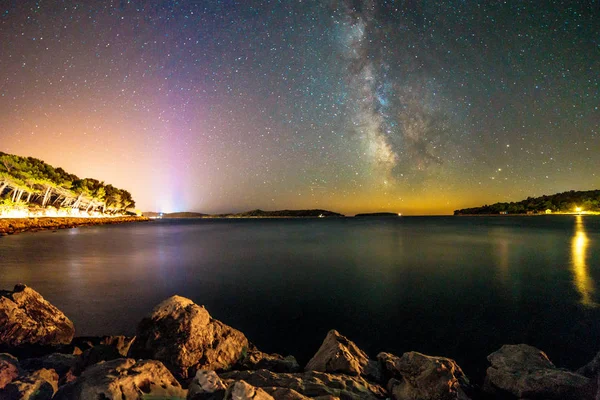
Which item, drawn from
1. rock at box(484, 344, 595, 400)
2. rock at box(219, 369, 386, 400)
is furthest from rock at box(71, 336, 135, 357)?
rock at box(484, 344, 595, 400)

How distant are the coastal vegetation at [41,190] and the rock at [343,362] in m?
66.8

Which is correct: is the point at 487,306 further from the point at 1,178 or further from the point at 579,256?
the point at 1,178

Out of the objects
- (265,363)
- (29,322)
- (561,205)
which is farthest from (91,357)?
(561,205)

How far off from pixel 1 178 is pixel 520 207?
22261 centimetres

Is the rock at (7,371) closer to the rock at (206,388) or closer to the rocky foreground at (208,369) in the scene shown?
the rocky foreground at (208,369)

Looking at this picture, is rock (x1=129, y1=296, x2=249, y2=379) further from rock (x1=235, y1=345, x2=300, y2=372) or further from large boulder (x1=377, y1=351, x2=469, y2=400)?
large boulder (x1=377, y1=351, x2=469, y2=400)

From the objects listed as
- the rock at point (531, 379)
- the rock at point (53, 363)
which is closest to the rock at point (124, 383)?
the rock at point (53, 363)

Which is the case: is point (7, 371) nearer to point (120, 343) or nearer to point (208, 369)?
point (120, 343)

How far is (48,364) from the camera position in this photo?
533 cm

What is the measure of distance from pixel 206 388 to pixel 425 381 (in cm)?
331

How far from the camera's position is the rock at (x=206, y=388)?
384cm

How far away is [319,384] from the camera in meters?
4.64

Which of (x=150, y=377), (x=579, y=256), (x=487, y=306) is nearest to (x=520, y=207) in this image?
(x=579, y=256)

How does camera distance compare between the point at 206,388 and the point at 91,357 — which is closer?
the point at 206,388
